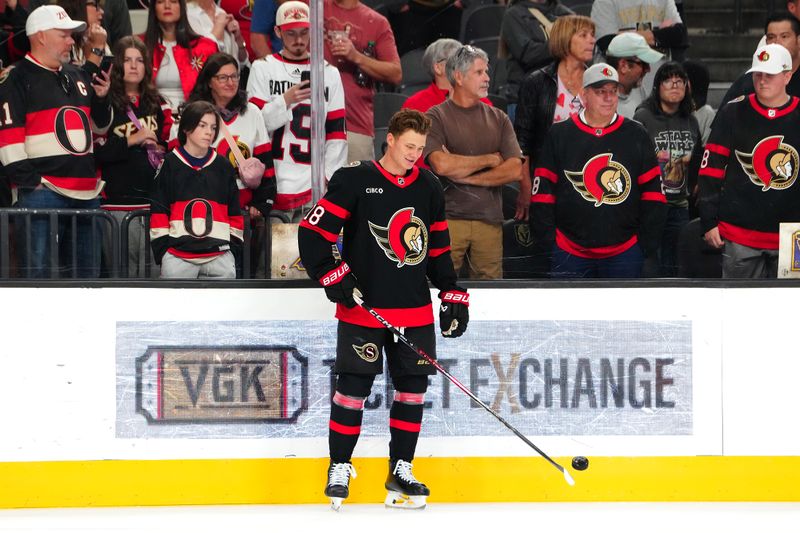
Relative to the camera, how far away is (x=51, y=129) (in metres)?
4.86

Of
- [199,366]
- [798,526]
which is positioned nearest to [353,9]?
[199,366]

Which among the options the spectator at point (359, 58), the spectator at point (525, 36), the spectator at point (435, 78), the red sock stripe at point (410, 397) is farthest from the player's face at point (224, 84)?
the red sock stripe at point (410, 397)

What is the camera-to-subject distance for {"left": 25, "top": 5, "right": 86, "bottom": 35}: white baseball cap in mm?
4980

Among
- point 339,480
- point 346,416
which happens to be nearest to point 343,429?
point 346,416

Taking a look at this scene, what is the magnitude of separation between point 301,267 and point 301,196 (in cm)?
27

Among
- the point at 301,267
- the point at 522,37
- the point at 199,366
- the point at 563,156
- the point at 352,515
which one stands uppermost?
the point at 522,37

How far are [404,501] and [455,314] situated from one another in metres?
0.67

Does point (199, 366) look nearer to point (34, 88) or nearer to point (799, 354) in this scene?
point (34, 88)

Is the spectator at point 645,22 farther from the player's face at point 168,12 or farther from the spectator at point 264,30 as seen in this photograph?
the player's face at point 168,12

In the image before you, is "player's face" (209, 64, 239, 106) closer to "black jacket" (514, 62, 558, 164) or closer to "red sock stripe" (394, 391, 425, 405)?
"black jacket" (514, 62, 558, 164)

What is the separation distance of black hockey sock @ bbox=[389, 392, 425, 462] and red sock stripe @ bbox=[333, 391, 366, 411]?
12 centimetres

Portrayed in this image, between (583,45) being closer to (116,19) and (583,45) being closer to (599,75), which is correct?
(599,75)

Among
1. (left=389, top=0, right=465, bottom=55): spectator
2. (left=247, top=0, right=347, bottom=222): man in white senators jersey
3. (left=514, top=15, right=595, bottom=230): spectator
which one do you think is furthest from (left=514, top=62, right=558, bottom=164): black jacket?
(left=247, top=0, right=347, bottom=222): man in white senators jersey

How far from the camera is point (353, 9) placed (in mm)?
5176
